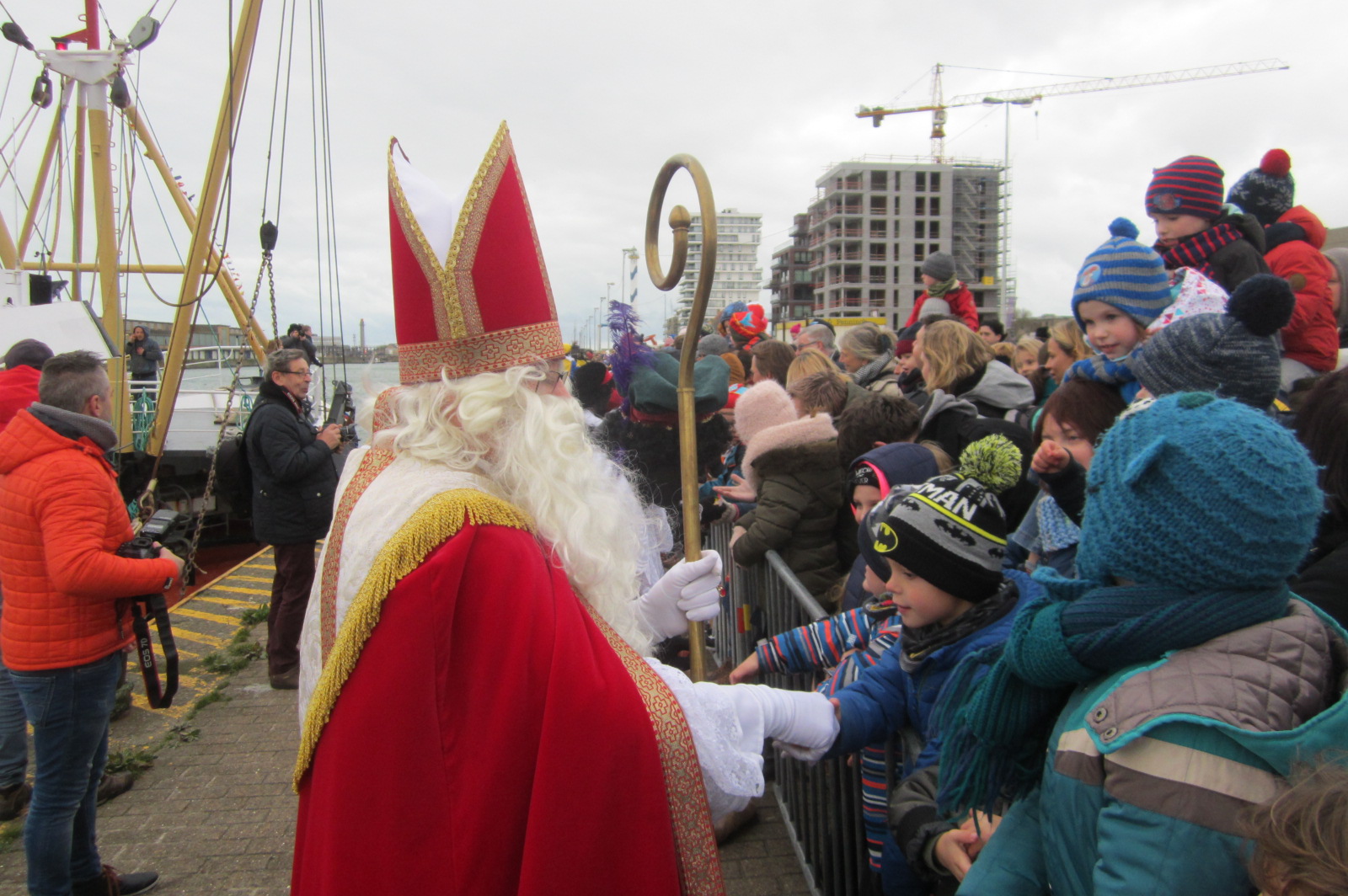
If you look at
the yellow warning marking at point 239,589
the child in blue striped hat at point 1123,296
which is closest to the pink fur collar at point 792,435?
the child in blue striped hat at point 1123,296

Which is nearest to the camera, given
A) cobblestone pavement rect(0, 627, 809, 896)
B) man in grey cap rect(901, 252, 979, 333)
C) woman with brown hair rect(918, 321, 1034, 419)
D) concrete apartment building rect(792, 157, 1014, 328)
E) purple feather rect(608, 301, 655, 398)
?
cobblestone pavement rect(0, 627, 809, 896)

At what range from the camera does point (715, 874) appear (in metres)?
1.41

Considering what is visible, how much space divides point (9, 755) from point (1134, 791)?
455 centimetres

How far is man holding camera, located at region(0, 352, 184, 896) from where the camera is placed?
2.84 meters

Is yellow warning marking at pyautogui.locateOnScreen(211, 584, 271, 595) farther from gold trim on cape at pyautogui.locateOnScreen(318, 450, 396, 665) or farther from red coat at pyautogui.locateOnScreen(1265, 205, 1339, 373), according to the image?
red coat at pyautogui.locateOnScreen(1265, 205, 1339, 373)

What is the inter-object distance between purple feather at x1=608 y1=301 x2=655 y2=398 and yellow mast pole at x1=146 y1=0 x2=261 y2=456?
4.69m

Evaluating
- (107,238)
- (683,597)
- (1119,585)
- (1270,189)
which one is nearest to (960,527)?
(1119,585)

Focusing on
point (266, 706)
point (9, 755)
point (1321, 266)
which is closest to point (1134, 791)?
point (1321, 266)

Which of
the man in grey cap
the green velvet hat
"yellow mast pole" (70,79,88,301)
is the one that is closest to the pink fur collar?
the green velvet hat

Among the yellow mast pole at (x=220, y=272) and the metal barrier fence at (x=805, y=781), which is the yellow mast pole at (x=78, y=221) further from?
the metal barrier fence at (x=805, y=781)

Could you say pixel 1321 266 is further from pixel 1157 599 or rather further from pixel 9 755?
pixel 9 755

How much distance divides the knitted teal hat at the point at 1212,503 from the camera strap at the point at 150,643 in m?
3.27

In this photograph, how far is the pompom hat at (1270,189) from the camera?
142 inches

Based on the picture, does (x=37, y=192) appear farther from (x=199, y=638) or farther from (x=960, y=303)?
(x=960, y=303)
